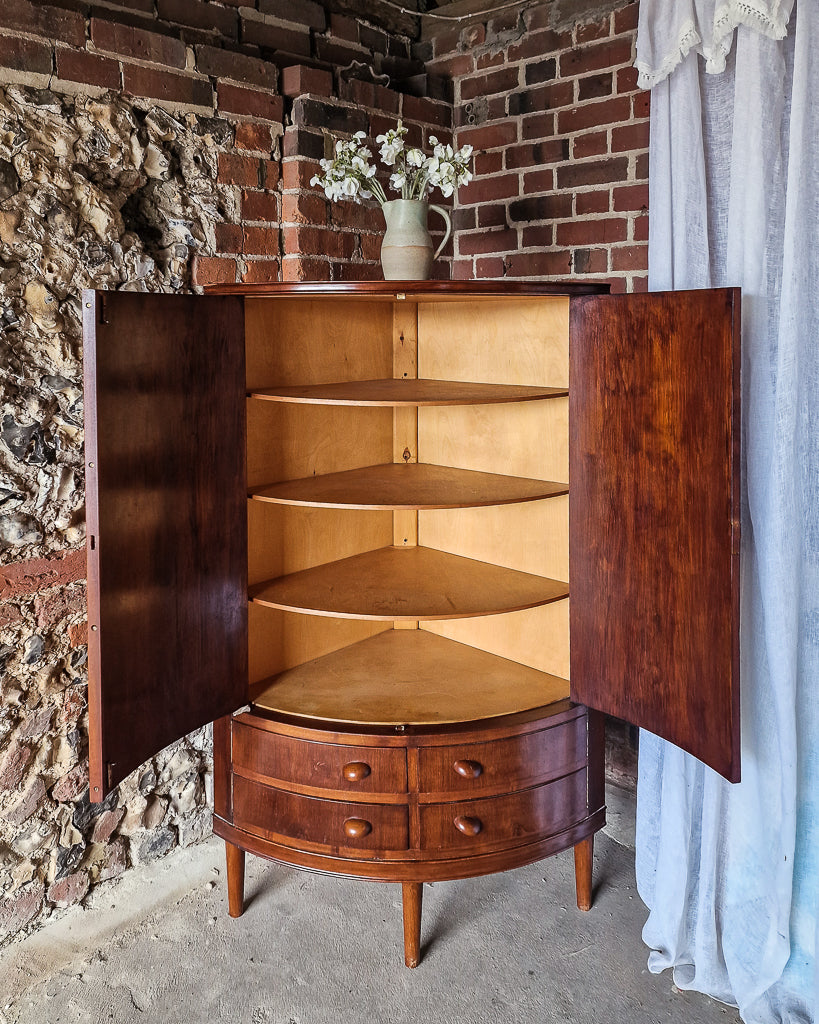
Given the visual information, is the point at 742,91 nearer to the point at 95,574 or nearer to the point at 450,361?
the point at 450,361

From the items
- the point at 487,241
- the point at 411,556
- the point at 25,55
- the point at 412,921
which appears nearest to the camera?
the point at 25,55

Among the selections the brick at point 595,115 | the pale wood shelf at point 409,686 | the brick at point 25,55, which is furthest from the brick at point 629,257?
the brick at point 25,55

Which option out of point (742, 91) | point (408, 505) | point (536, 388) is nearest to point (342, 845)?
point (408, 505)

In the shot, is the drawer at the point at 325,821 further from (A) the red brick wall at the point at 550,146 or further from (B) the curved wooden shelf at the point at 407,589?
(A) the red brick wall at the point at 550,146

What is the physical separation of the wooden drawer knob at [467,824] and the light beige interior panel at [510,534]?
2.13 ft

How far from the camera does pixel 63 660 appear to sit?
225 centimetres

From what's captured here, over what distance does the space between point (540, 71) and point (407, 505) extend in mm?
1469

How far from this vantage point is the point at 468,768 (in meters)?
2.04

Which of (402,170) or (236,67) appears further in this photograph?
(236,67)

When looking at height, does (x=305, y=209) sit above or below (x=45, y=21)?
below

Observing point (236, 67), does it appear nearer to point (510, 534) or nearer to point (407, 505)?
point (407, 505)

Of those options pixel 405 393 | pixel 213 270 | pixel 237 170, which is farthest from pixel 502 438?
pixel 237 170

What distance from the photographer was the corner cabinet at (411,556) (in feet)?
5.82

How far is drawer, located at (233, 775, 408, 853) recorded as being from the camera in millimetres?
2053
